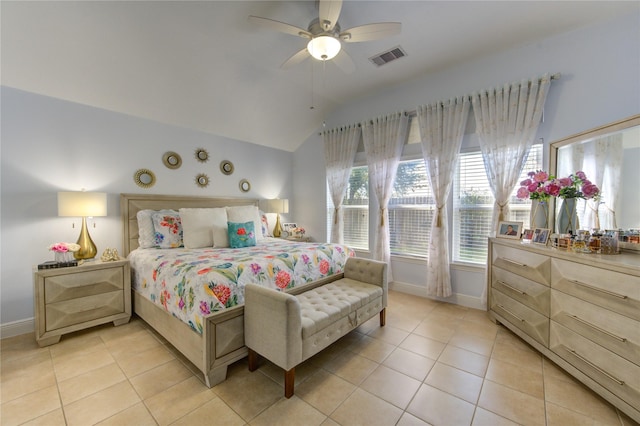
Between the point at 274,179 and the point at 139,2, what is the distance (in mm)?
3006

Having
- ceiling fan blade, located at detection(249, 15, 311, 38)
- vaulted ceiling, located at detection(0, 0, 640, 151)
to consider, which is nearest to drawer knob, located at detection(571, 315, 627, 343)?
vaulted ceiling, located at detection(0, 0, 640, 151)

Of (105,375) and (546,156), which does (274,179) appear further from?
(546,156)

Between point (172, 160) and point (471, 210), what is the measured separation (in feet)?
13.3

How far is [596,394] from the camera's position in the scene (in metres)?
1.68

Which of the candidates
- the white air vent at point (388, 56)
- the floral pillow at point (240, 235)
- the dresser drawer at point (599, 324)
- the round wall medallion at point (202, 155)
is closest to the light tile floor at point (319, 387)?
the dresser drawer at point (599, 324)

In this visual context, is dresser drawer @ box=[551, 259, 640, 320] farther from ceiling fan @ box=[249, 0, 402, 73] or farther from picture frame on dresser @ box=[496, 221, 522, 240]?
ceiling fan @ box=[249, 0, 402, 73]

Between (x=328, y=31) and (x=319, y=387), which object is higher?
(x=328, y=31)

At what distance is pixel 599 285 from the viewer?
1604 millimetres

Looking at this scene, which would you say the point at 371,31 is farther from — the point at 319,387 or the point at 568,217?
the point at 319,387

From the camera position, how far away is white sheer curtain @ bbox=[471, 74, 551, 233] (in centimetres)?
264

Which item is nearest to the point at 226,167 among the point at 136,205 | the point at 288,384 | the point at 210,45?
the point at 136,205

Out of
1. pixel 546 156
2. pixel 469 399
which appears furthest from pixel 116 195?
pixel 546 156

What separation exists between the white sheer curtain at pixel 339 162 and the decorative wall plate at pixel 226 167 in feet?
5.29

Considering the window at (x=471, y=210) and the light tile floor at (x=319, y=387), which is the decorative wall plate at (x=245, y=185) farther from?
the window at (x=471, y=210)
